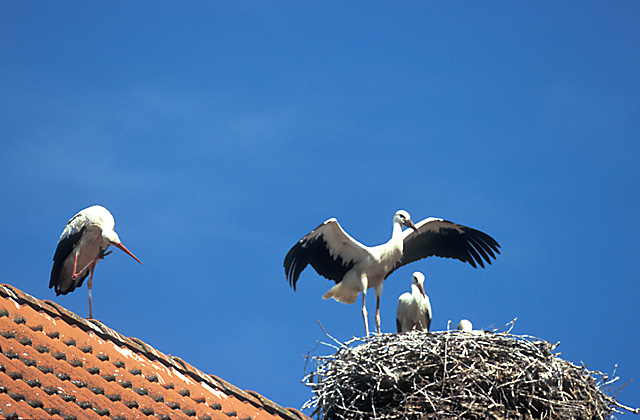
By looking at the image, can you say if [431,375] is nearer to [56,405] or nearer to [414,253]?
[56,405]

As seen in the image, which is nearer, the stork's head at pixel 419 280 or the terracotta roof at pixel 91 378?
the terracotta roof at pixel 91 378

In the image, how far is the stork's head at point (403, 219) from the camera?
9781mm

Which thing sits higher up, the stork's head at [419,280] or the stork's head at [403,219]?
the stork's head at [403,219]

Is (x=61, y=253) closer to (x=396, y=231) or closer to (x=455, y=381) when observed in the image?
(x=396, y=231)

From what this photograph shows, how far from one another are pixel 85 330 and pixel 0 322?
77 centimetres

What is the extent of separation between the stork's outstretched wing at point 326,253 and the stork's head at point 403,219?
1.78 feet

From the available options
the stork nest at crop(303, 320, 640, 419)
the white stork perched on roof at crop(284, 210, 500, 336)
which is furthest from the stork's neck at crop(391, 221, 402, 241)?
the stork nest at crop(303, 320, 640, 419)

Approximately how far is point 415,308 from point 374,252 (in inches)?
29.6

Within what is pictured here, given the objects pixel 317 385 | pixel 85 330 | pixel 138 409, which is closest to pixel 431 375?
pixel 317 385

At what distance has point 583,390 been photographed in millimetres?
7016

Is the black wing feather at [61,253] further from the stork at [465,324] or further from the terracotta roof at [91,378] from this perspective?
the stork at [465,324]

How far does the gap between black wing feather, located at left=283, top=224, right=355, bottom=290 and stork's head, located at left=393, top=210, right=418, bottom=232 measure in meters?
0.70

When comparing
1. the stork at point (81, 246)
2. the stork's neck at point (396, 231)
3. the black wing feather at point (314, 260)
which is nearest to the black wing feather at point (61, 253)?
the stork at point (81, 246)

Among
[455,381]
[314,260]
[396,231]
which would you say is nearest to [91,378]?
[455,381]
